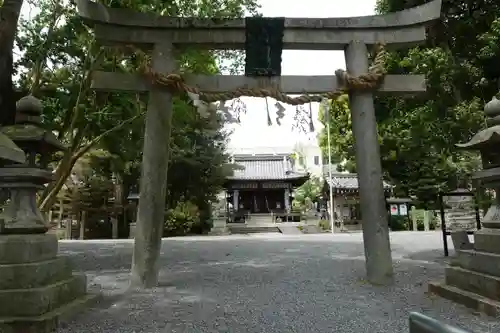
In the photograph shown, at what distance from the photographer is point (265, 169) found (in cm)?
3897

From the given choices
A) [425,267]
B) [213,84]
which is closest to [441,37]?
[425,267]

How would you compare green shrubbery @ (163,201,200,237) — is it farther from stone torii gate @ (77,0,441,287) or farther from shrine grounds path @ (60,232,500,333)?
stone torii gate @ (77,0,441,287)

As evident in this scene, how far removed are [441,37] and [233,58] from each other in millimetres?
6073

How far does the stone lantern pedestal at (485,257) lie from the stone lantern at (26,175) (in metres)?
5.03

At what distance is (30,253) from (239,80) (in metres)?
3.82

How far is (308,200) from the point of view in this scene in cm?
3916

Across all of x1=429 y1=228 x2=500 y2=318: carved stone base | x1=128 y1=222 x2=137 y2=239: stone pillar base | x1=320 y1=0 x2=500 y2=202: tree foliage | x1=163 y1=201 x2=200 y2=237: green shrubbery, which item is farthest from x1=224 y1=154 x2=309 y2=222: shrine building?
x1=429 y1=228 x2=500 y2=318: carved stone base

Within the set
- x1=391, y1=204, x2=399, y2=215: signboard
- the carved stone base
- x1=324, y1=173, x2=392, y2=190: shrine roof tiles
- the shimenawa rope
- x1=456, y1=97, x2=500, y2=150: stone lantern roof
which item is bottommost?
the carved stone base

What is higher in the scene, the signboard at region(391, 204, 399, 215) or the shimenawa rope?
the shimenawa rope

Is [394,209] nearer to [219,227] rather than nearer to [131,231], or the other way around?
[219,227]

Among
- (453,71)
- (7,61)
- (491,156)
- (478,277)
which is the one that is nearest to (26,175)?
(7,61)

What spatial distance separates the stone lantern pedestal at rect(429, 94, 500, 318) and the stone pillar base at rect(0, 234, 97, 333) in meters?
4.52

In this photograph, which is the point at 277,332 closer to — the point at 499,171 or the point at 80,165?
the point at 499,171

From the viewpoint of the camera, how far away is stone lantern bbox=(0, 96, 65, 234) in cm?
469
